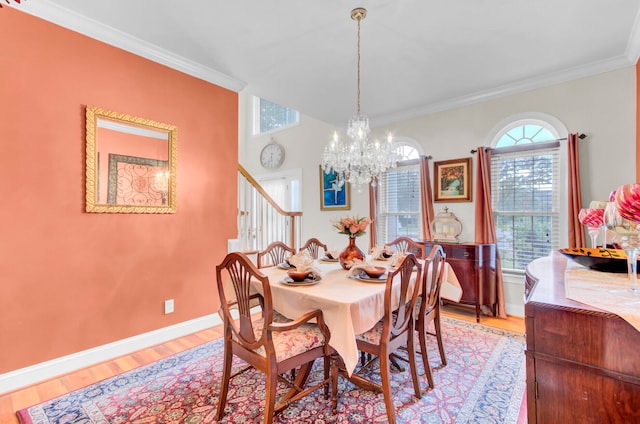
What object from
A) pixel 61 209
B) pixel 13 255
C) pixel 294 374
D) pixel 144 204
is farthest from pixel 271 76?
pixel 294 374

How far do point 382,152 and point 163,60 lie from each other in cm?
235

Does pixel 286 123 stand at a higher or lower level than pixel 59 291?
higher

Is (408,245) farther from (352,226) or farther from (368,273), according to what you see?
(368,273)

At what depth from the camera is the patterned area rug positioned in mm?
1859

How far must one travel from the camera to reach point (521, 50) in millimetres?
2920

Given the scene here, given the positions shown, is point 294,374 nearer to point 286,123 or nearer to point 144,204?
point 144,204

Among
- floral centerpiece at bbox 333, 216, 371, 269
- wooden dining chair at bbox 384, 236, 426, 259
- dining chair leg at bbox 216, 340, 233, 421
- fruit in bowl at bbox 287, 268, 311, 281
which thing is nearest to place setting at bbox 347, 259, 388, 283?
floral centerpiece at bbox 333, 216, 371, 269

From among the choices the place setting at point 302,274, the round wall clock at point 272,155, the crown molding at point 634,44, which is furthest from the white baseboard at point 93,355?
the crown molding at point 634,44

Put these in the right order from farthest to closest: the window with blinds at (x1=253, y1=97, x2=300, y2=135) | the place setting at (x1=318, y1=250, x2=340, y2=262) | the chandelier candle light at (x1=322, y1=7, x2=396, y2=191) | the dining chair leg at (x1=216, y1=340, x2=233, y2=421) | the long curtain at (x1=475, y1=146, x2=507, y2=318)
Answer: the window with blinds at (x1=253, y1=97, x2=300, y2=135) → the long curtain at (x1=475, y1=146, x2=507, y2=318) → the chandelier candle light at (x1=322, y1=7, x2=396, y2=191) → the place setting at (x1=318, y1=250, x2=340, y2=262) → the dining chair leg at (x1=216, y1=340, x2=233, y2=421)

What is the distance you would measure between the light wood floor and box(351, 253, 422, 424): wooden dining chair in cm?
178

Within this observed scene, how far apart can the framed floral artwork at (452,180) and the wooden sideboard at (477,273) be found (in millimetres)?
743

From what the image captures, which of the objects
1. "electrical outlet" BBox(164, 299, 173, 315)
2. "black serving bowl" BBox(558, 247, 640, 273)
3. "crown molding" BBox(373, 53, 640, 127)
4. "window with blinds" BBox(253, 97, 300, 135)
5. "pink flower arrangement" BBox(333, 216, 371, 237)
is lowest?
"electrical outlet" BBox(164, 299, 173, 315)

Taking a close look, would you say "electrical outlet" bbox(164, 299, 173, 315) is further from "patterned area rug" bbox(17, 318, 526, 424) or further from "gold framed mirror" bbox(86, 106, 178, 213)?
"gold framed mirror" bbox(86, 106, 178, 213)

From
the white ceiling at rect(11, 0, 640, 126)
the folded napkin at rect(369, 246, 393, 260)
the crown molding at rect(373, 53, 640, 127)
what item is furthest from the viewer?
the crown molding at rect(373, 53, 640, 127)
